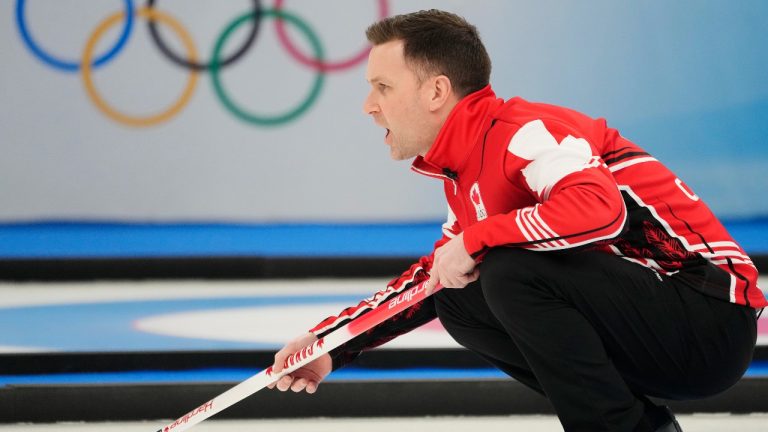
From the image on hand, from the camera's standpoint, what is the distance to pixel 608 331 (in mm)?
1271

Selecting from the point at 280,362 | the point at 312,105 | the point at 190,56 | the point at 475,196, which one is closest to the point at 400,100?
the point at 475,196

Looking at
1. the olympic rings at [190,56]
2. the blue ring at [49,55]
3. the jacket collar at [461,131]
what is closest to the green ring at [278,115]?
the olympic rings at [190,56]

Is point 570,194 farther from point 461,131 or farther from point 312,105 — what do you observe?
point 312,105

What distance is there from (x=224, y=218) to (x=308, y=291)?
3.36 ft

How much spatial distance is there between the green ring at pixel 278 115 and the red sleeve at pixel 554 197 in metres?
3.17

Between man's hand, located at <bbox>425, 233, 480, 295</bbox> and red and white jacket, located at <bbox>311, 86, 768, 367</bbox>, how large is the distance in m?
0.01

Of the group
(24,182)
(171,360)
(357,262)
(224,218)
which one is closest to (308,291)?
(357,262)

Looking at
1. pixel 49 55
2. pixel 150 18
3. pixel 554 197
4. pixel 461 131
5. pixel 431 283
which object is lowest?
pixel 431 283

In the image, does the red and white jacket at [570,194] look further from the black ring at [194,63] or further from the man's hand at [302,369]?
the black ring at [194,63]

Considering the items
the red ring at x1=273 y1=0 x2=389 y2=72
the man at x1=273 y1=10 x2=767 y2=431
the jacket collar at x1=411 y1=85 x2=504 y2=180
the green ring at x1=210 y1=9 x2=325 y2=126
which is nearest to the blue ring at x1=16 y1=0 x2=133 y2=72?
the green ring at x1=210 y1=9 x2=325 y2=126

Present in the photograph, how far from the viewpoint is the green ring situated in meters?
4.32

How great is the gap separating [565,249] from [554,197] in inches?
3.0

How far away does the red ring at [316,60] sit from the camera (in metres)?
4.35

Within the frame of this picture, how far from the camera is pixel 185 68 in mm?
4316
